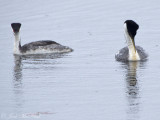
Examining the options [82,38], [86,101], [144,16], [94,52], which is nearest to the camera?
[86,101]

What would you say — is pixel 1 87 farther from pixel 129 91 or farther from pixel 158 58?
pixel 158 58

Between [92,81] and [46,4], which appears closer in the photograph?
[92,81]

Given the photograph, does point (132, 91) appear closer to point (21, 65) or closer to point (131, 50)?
point (131, 50)

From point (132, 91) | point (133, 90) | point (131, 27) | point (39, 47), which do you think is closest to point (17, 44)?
point (39, 47)

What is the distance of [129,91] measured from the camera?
61.5 ft

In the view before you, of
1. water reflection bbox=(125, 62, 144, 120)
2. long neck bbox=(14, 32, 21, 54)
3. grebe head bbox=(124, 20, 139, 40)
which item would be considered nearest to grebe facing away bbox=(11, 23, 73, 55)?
long neck bbox=(14, 32, 21, 54)

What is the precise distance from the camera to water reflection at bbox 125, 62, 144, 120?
16234mm

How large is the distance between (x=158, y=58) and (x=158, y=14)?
10636 mm

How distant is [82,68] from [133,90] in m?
4.03

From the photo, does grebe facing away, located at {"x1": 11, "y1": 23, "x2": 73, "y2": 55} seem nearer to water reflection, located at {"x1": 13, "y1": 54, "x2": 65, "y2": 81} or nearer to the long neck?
the long neck

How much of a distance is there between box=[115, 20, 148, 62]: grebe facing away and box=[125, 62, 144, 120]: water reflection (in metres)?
0.60

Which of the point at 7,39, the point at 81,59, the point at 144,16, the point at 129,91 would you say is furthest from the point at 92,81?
the point at 144,16

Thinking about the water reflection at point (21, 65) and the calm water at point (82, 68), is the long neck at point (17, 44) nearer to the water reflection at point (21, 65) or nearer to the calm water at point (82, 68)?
the calm water at point (82, 68)

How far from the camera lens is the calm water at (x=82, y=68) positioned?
659 inches
